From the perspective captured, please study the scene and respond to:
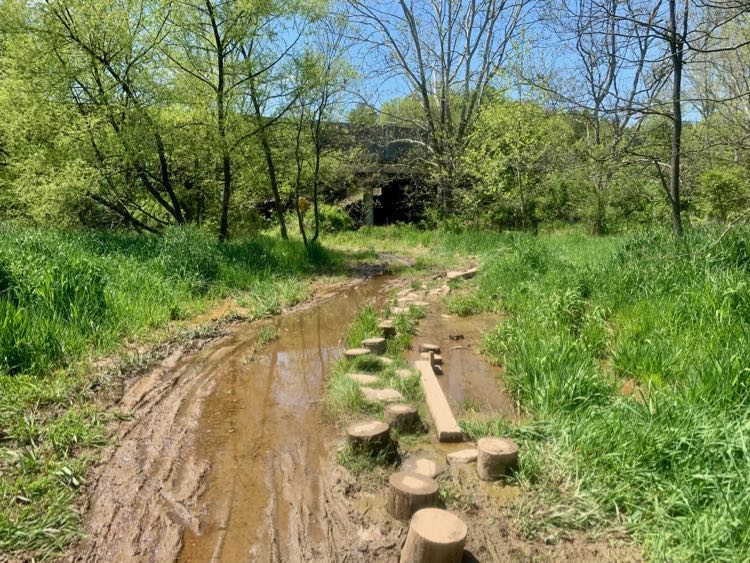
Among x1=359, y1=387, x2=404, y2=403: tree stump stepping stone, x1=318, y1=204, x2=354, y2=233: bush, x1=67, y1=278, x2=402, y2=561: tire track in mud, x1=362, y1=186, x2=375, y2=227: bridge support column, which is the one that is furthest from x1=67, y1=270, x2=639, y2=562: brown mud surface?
x1=362, y1=186, x2=375, y2=227: bridge support column

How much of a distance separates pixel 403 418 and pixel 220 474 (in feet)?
4.27

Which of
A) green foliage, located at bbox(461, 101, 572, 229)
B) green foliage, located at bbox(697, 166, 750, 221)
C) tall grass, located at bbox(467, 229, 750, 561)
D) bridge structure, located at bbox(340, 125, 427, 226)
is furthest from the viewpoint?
bridge structure, located at bbox(340, 125, 427, 226)

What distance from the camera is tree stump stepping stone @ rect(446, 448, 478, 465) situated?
3201 mm

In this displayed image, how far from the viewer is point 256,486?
3.04 m

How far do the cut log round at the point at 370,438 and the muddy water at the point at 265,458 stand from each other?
0.92 ft

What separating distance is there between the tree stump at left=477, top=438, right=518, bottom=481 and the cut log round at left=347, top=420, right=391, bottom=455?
0.62 meters

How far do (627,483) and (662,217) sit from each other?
13.9 metres

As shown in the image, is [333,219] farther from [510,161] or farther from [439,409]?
[439,409]

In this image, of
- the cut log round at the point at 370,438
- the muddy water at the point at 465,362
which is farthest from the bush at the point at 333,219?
the cut log round at the point at 370,438

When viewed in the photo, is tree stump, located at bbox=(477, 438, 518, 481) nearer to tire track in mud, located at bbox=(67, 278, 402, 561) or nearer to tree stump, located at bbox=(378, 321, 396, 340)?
tire track in mud, located at bbox=(67, 278, 402, 561)

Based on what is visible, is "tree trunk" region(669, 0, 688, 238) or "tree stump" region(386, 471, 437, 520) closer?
"tree stump" region(386, 471, 437, 520)

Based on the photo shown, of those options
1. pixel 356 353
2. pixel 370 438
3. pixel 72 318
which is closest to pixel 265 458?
pixel 370 438

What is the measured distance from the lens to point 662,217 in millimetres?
14344

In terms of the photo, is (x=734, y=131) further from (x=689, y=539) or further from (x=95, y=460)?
(x=95, y=460)
